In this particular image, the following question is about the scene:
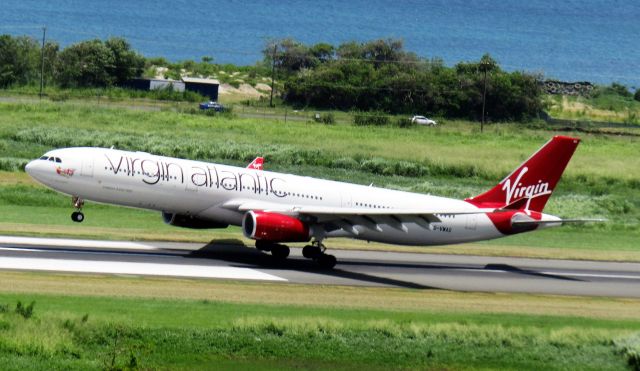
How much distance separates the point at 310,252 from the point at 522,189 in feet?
29.4

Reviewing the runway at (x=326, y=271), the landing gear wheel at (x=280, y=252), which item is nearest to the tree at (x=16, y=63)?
the runway at (x=326, y=271)

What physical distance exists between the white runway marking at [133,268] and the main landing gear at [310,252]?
10.8 ft

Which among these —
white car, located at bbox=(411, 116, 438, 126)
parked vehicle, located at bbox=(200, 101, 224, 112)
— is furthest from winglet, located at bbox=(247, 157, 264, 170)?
white car, located at bbox=(411, 116, 438, 126)

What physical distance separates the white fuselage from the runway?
5.28ft

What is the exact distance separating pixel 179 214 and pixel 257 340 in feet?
50.3

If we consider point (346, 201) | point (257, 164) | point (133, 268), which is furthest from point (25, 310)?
point (257, 164)

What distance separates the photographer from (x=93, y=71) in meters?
125

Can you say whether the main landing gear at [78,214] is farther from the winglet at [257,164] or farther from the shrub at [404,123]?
the shrub at [404,123]

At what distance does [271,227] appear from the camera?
1574 inches

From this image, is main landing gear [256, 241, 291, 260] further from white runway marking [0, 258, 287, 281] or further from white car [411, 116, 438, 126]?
white car [411, 116, 438, 126]

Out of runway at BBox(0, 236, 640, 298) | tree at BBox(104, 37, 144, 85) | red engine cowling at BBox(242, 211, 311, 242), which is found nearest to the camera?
runway at BBox(0, 236, 640, 298)

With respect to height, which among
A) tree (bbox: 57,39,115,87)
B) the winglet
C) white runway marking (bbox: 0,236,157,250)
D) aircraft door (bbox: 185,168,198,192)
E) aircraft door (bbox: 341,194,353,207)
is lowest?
white runway marking (bbox: 0,236,157,250)

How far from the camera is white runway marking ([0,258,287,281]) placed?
37.2 m

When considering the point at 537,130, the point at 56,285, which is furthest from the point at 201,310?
the point at 537,130
